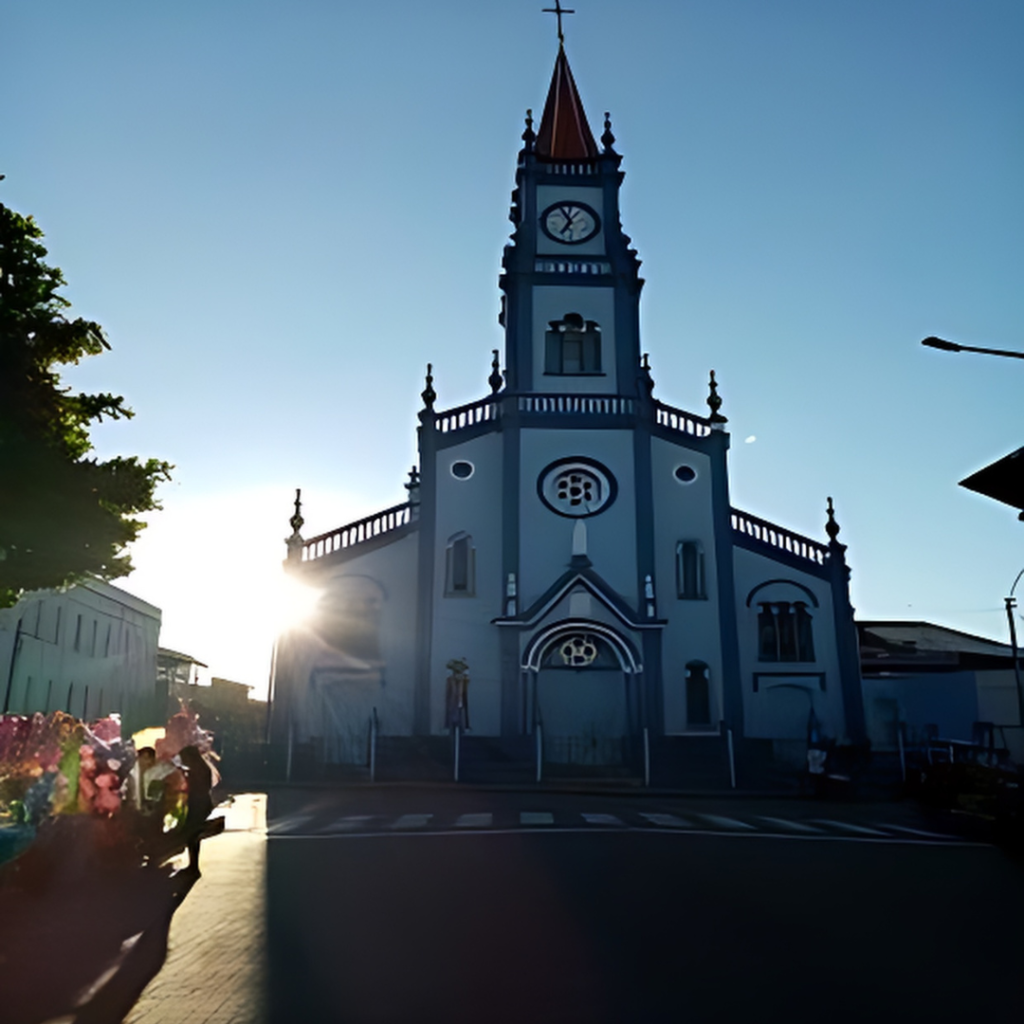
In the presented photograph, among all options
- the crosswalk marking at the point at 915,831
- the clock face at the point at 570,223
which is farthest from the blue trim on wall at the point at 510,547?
the crosswalk marking at the point at 915,831

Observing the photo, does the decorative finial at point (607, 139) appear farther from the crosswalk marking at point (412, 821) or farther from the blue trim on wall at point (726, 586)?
the crosswalk marking at point (412, 821)

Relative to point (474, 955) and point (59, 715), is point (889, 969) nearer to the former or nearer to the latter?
point (474, 955)

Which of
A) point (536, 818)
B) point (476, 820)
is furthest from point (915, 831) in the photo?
point (476, 820)

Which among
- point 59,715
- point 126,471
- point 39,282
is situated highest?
point 39,282

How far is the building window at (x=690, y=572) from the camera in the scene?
109 feet

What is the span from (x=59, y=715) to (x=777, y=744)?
25167mm

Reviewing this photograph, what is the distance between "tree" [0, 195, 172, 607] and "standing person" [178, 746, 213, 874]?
17.6 ft

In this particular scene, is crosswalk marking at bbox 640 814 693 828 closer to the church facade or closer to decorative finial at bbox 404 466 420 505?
the church facade

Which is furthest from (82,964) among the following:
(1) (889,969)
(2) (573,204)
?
(2) (573,204)

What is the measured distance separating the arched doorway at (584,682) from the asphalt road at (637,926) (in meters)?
16.0

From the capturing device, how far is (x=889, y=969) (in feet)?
→ 22.7

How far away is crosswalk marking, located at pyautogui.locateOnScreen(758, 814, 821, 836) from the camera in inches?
633

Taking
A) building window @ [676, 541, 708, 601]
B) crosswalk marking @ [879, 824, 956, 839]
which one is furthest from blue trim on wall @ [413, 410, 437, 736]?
crosswalk marking @ [879, 824, 956, 839]

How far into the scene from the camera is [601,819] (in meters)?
17.7
